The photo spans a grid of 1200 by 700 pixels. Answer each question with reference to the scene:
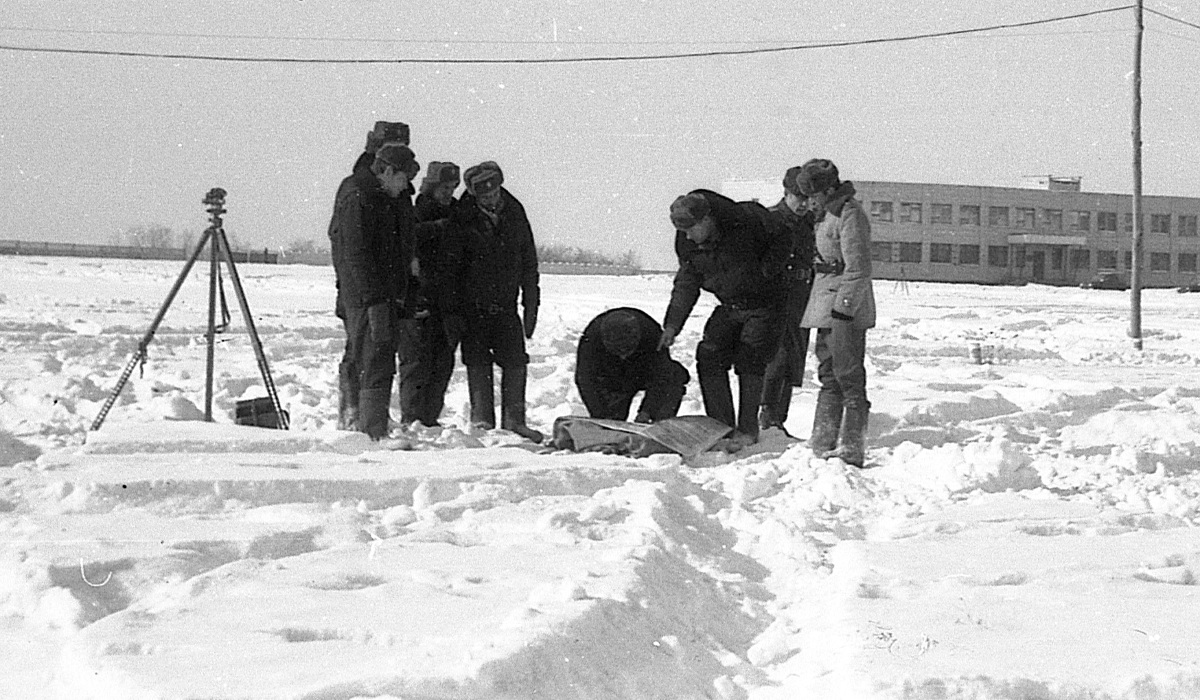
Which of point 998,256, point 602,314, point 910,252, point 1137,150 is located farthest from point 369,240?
point 998,256

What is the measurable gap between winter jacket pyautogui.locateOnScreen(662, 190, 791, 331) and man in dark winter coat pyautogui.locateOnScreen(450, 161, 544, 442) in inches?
37.3

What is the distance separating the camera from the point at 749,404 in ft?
24.6

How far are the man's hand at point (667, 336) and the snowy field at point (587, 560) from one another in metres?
0.80

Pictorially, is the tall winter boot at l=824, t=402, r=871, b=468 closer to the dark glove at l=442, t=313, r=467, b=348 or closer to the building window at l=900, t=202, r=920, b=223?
the dark glove at l=442, t=313, r=467, b=348

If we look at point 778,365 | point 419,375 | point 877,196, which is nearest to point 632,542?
point 419,375

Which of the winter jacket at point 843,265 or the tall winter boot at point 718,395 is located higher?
the winter jacket at point 843,265

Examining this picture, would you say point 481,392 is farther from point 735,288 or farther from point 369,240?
point 735,288

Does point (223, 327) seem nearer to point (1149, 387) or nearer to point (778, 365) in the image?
point (778, 365)

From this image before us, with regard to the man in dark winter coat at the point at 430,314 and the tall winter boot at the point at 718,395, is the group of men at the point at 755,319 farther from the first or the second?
the man in dark winter coat at the point at 430,314

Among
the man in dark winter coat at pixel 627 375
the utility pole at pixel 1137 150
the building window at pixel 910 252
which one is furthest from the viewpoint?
the building window at pixel 910 252

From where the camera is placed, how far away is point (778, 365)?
823cm

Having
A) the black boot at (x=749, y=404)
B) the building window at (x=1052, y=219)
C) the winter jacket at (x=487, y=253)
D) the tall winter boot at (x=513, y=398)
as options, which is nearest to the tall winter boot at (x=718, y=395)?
the black boot at (x=749, y=404)

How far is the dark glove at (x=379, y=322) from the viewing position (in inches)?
268

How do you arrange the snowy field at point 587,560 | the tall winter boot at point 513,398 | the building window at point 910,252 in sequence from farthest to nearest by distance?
the building window at point 910,252 → the tall winter boot at point 513,398 → the snowy field at point 587,560
